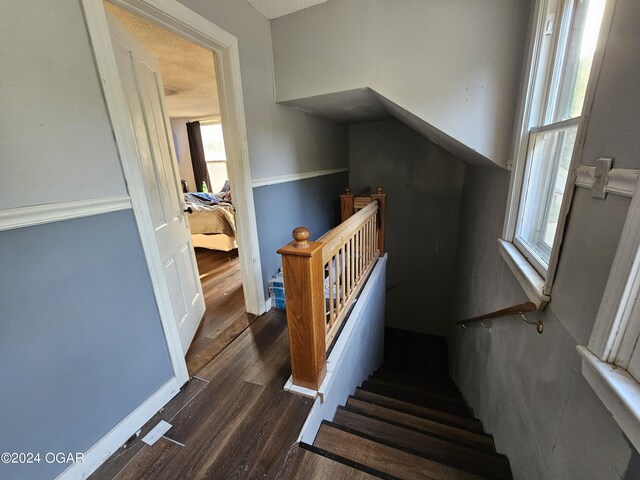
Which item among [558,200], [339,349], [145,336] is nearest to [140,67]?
[145,336]

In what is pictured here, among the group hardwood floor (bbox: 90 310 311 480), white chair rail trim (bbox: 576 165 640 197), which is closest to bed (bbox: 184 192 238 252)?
hardwood floor (bbox: 90 310 311 480)

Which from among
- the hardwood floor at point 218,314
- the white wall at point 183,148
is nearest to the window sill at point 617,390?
the hardwood floor at point 218,314

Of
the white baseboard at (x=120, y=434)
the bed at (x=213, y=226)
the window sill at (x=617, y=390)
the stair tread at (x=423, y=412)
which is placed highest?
the window sill at (x=617, y=390)

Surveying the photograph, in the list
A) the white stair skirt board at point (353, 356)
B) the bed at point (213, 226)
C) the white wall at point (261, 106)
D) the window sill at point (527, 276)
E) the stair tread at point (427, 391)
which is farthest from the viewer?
the bed at point (213, 226)

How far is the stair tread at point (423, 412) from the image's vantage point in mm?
1764

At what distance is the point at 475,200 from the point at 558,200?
4.86ft

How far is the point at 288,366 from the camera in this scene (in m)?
1.62

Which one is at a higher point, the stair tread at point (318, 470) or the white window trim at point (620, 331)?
the white window trim at point (620, 331)

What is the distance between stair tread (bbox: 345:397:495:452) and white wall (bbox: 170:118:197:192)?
19.2ft

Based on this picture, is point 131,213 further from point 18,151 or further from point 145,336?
point 145,336

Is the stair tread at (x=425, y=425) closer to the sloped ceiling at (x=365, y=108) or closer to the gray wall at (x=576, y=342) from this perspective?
the gray wall at (x=576, y=342)

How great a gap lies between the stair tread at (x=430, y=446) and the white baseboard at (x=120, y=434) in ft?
3.18

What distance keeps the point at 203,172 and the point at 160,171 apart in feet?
16.3

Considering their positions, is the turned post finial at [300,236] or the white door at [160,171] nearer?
the turned post finial at [300,236]
